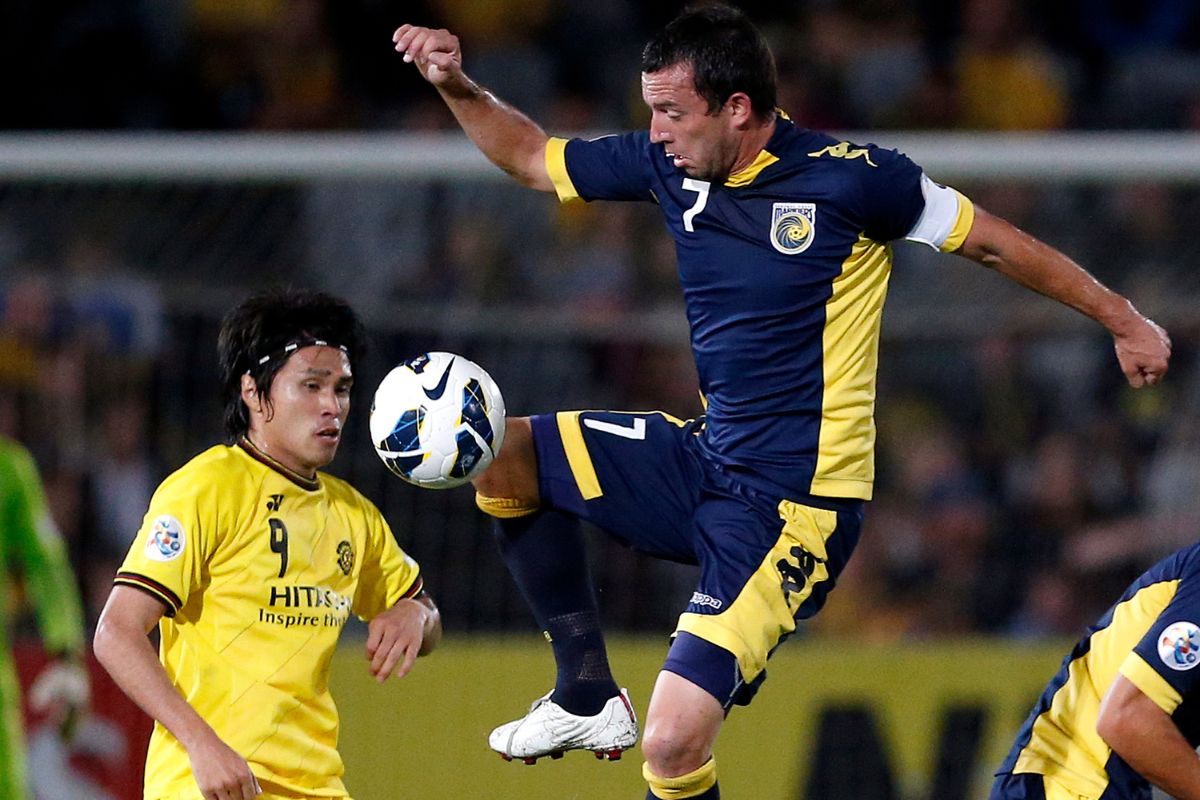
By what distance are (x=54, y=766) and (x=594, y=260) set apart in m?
3.24

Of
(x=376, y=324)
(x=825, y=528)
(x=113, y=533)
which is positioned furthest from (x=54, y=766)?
(x=825, y=528)

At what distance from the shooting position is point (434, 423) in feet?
14.2

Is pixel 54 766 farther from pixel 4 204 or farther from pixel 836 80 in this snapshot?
pixel 836 80

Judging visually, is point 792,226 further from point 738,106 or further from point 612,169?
point 612,169

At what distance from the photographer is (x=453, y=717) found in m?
7.21

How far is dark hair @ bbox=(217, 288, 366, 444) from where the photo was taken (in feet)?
14.1

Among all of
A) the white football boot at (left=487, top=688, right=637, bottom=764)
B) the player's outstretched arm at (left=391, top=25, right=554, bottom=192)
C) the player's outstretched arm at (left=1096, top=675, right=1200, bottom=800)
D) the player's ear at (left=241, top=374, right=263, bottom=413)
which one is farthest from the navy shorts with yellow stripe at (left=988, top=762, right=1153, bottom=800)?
the player's ear at (left=241, top=374, right=263, bottom=413)

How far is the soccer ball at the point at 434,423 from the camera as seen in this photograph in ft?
14.2

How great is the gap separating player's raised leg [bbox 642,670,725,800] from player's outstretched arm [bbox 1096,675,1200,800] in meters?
0.87

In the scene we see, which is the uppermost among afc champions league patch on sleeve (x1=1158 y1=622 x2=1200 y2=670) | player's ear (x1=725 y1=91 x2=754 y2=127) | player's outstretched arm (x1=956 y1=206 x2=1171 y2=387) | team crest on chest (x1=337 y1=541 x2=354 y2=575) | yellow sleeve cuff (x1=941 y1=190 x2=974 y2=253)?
player's ear (x1=725 y1=91 x2=754 y2=127)

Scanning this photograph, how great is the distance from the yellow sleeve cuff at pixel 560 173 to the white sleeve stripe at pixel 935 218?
0.84m

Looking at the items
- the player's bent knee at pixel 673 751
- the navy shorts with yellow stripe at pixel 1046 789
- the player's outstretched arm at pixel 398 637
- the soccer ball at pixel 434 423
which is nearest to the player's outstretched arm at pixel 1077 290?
the navy shorts with yellow stripe at pixel 1046 789

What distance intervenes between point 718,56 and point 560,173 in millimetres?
532

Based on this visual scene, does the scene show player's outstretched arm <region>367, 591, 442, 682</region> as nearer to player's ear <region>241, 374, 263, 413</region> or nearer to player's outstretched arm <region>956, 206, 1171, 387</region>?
player's ear <region>241, 374, 263, 413</region>
